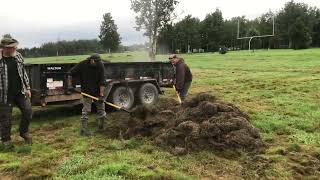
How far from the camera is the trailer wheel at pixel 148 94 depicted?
13245 mm

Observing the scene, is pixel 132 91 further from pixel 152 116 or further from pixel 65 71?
pixel 152 116

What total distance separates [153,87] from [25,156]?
19.1 ft

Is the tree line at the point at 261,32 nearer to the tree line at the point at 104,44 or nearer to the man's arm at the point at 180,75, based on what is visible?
the tree line at the point at 104,44

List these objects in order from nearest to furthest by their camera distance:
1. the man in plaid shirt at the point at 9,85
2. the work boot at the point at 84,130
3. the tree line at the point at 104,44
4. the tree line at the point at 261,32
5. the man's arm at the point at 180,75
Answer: the man in plaid shirt at the point at 9,85, the work boot at the point at 84,130, the man's arm at the point at 180,75, the tree line at the point at 104,44, the tree line at the point at 261,32

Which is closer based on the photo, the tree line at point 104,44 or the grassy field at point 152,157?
the grassy field at point 152,157

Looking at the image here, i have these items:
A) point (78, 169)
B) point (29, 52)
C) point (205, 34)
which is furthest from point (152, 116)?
point (205, 34)

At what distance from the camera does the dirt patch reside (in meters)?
8.35

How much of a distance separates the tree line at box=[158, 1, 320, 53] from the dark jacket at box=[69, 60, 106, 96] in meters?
75.7

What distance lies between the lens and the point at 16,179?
707 cm

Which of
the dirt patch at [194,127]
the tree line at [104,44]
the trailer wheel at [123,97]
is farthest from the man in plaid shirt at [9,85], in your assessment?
the tree line at [104,44]

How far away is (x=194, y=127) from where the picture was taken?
8.63 metres

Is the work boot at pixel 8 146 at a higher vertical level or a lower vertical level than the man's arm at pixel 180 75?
lower

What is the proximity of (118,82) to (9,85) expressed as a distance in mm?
4127

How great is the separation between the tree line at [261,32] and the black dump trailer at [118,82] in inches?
2839
